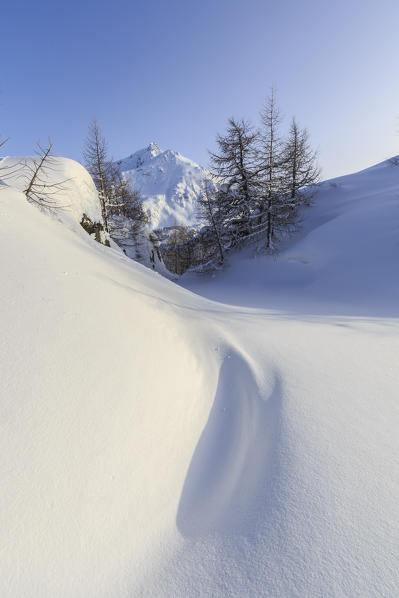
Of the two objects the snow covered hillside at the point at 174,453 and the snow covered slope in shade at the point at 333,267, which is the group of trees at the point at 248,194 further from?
the snow covered hillside at the point at 174,453

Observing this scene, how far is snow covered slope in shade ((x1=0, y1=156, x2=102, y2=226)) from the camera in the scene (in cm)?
707

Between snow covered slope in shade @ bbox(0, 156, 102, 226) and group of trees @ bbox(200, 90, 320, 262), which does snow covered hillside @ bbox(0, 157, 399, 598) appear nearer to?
snow covered slope in shade @ bbox(0, 156, 102, 226)

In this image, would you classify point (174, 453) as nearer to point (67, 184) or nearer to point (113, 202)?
point (67, 184)

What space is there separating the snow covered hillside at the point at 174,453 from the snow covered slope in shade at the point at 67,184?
182 inches

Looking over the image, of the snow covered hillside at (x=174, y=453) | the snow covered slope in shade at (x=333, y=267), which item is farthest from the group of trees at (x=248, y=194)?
the snow covered hillside at (x=174, y=453)

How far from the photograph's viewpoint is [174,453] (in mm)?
1811

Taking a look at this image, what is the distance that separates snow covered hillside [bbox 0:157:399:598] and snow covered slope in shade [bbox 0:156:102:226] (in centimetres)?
461

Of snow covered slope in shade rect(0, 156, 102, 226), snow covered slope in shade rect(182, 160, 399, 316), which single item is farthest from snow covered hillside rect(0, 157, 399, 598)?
snow covered slope in shade rect(182, 160, 399, 316)

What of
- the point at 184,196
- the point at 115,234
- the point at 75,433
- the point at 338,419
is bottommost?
the point at 338,419

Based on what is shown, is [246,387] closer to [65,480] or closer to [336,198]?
[65,480]

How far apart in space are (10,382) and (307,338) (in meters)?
3.81

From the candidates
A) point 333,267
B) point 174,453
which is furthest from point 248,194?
point 174,453

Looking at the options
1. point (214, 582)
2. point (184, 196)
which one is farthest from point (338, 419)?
point (184, 196)

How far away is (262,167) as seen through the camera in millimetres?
15453
